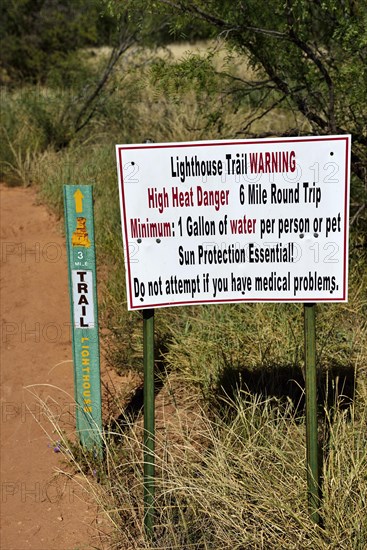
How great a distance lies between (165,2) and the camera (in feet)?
17.3

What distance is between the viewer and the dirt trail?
395 centimetres

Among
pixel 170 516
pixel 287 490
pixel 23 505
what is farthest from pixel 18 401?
pixel 287 490

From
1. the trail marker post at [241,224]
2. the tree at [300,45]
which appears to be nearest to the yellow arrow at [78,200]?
the trail marker post at [241,224]

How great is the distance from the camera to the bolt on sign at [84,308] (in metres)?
3.97

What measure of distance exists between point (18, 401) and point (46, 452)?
63 centimetres

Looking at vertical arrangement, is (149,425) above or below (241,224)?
below

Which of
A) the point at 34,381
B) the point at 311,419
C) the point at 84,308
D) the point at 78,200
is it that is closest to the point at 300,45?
the point at 78,200

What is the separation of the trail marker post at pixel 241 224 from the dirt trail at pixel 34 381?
3.72 ft

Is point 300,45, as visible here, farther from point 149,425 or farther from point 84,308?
point 149,425

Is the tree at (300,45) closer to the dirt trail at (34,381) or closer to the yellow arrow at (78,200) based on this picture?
the yellow arrow at (78,200)

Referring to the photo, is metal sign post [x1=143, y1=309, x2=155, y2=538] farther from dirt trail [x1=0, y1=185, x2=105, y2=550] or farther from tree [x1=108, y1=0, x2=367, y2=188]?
tree [x1=108, y1=0, x2=367, y2=188]

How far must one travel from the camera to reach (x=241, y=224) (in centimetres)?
324

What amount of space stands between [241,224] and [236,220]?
0.03 meters

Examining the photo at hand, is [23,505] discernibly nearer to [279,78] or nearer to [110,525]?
[110,525]
